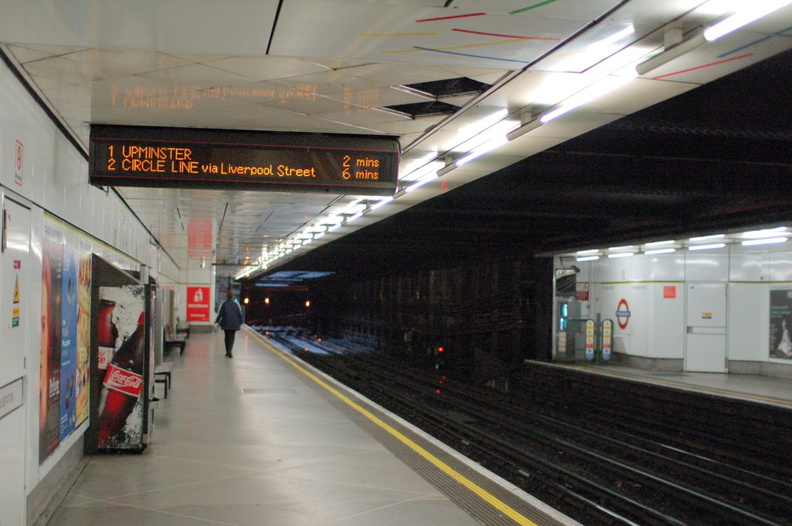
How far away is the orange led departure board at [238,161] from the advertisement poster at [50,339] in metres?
0.87

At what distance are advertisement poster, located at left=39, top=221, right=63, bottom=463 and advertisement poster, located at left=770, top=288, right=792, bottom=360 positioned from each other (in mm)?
15003

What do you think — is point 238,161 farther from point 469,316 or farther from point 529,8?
point 469,316

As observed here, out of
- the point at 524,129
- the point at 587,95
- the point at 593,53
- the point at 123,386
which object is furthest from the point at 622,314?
the point at 593,53

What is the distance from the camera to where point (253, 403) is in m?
11.0

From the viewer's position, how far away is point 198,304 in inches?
1309

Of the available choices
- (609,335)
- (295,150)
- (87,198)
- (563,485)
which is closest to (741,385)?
(609,335)

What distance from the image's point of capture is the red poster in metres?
32.9

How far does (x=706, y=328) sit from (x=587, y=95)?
45.8 feet

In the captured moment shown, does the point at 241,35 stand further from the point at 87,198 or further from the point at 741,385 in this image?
the point at 741,385

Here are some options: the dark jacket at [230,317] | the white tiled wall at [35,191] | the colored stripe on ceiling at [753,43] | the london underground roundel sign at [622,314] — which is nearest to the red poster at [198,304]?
the dark jacket at [230,317]

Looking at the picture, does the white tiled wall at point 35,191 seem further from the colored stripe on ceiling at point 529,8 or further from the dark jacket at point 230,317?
the dark jacket at point 230,317

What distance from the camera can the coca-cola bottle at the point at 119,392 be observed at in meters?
7.29

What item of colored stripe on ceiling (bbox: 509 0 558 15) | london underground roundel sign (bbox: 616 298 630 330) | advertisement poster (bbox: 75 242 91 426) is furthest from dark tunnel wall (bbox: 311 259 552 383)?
colored stripe on ceiling (bbox: 509 0 558 15)

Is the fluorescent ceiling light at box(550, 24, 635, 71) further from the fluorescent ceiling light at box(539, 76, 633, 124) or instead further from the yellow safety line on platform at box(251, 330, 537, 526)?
the yellow safety line on platform at box(251, 330, 537, 526)
